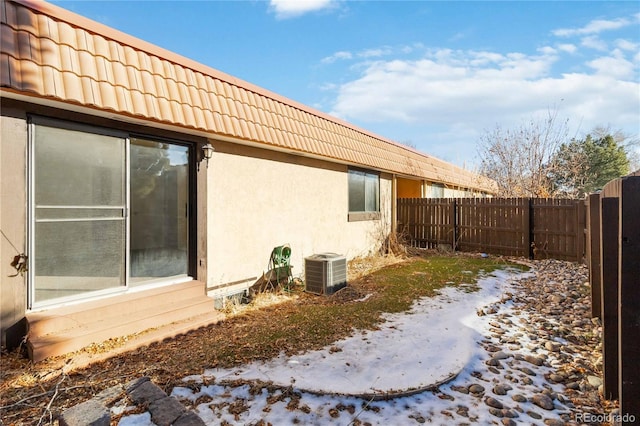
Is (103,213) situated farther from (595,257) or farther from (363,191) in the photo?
(363,191)

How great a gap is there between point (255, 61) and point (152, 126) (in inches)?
248

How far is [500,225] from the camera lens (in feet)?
30.1

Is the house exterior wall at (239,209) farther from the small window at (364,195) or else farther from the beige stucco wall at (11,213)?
the small window at (364,195)

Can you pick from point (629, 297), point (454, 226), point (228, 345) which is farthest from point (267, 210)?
point (454, 226)

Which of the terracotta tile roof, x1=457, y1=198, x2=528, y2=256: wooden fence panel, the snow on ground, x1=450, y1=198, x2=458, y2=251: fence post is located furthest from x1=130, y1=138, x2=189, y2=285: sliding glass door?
x1=457, y1=198, x2=528, y2=256: wooden fence panel

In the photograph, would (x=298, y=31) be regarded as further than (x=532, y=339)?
Yes

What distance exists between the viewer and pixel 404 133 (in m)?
37.0

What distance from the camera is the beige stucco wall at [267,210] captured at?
15.3 ft

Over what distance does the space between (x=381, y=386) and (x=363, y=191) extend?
20.8ft

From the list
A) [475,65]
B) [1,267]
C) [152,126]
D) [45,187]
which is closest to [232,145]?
[152,126]

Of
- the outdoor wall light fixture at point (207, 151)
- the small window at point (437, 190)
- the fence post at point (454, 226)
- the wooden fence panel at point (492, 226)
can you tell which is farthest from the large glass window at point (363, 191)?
the small window at point (437, 190)

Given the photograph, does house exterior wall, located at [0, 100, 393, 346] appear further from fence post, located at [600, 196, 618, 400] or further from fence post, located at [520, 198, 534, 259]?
fence post, located at [520, 198, 534, 259]

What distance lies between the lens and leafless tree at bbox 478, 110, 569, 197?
1195 centimetres

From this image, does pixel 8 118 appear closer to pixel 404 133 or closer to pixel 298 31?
pixel 298 31
